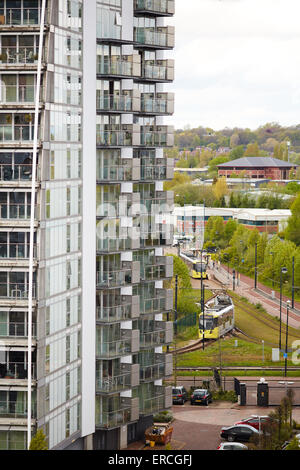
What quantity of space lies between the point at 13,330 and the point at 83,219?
229 inches

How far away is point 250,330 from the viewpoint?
85.7m

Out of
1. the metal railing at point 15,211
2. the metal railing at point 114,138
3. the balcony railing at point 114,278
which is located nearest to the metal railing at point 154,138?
the metal railing at point 114,138

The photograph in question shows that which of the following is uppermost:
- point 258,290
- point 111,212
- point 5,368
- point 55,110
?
point 55,110

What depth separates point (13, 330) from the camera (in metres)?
40.9

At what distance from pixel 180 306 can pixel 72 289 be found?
43.2 m

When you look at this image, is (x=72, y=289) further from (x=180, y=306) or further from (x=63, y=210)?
(x=180, y=306)

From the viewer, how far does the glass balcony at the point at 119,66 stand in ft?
148

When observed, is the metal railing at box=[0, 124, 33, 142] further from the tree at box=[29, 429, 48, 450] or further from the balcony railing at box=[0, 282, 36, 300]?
the tree at box=[29, 429, 48, 450]

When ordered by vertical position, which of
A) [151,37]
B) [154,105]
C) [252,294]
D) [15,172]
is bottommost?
[252,294]

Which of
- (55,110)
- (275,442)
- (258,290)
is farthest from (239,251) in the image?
(55,110)

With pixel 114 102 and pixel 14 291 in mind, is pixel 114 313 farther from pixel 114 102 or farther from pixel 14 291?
pixel 114 102

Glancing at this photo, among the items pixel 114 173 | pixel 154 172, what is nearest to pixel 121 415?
pixel 114 173

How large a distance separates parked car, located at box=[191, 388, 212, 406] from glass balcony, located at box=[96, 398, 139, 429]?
13.4 metres

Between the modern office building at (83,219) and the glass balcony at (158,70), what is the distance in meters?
0.06
